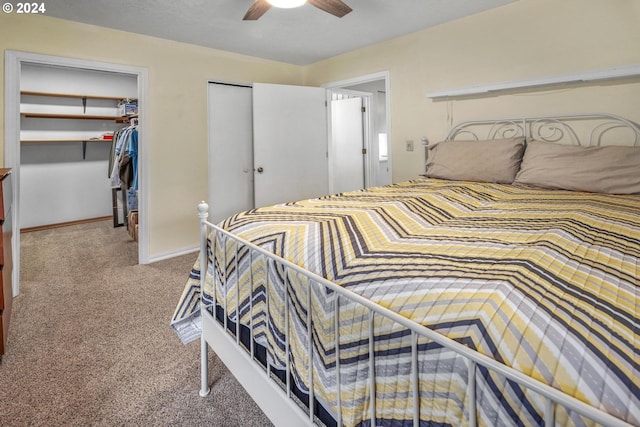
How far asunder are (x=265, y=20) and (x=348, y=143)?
223 cm

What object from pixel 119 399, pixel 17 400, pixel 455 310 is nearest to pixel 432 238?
pixel 455 310

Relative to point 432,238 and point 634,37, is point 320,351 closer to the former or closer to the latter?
point 432,238

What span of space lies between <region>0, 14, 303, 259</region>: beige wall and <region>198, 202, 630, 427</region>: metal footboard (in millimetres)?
2163

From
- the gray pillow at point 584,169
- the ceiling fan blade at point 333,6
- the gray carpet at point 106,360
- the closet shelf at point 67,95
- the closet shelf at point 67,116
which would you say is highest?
the closet shelf at point 67,95

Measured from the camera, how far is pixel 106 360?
1.81 m

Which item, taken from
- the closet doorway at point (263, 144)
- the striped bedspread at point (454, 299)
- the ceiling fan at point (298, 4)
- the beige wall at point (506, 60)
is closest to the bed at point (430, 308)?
the striped bedspread at point (454, 299)

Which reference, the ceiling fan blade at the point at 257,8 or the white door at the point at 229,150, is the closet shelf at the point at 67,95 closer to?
the white door at the point at 229,150

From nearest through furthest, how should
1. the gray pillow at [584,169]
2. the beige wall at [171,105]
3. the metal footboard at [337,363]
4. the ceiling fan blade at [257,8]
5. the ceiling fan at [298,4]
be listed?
the metal footboard at [337,363], the gray pillow at [584,169], the ceiling fan at [298,4], the ceiling fan blade at [257,8], the beige wall at [171,105]

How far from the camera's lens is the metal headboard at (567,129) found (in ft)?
7.32

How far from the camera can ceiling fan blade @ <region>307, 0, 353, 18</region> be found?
2135mm

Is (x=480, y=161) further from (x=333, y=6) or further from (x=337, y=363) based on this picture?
(x=337, y=363)

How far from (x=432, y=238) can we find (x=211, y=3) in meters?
2.48

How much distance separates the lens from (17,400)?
1515 mm

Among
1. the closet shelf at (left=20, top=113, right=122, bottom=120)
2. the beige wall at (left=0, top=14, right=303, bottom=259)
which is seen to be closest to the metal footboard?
the beige wall at (left=0, top=14, right=303, bottom=259)
